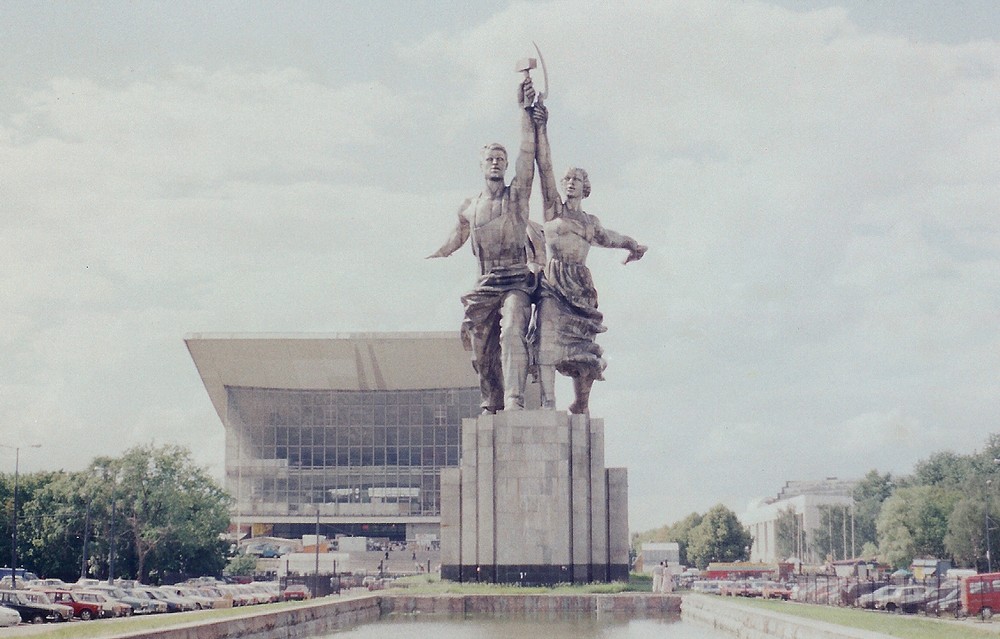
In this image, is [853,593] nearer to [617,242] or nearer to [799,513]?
[617,242]

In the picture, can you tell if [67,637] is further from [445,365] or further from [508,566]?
[445,365]

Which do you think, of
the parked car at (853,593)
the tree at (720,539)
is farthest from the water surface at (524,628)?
the tree at (720,539)

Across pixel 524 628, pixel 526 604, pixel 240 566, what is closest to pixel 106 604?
pixel 526 604

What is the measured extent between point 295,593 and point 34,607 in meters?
8.29

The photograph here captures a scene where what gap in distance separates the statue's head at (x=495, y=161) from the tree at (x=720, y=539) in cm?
9570

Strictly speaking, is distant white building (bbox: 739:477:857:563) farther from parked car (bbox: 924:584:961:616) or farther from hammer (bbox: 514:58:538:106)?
hammer (bbox: 514:58:538:106)

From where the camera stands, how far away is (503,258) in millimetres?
25047

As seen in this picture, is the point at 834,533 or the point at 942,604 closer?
the point at 942,604

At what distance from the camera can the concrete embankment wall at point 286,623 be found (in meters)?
13.1

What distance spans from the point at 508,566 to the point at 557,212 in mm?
6874

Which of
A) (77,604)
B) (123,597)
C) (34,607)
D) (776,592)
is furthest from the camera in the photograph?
(776,592)

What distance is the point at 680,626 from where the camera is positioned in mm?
19172

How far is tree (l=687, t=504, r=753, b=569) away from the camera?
380ft

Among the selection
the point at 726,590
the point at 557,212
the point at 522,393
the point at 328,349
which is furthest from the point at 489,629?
the point at 328,349
